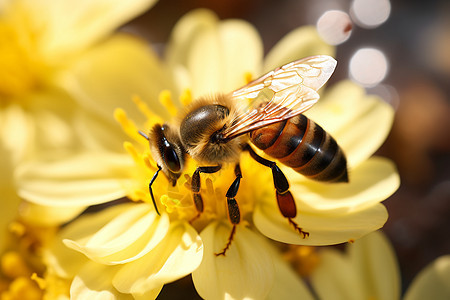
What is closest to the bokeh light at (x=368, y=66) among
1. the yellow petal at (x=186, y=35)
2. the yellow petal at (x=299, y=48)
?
the yellow petal at (x=299, y=48)

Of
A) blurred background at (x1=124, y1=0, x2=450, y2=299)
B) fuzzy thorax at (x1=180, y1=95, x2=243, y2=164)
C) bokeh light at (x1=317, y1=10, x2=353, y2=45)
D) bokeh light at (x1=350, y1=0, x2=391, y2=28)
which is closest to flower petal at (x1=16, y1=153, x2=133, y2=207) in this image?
fuzzy thorax at (x1=180, y1=95, x2=243, y2=164)

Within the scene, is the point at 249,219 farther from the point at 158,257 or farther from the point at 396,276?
the point at 396,276

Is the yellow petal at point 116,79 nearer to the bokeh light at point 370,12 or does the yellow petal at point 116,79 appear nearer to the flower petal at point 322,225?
the flower petal at point 322,225

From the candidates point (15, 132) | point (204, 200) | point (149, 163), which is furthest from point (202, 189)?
point (15, 132)

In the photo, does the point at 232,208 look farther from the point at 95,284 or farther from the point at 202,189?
the point at 95,284

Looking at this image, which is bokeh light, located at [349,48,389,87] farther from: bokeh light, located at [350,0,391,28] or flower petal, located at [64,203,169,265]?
flower petal, located at [64,203,169,265]

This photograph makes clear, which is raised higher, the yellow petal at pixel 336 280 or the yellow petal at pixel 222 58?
the yellow petal at pixel 222 58

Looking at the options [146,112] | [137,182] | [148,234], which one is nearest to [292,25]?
[146,112]
